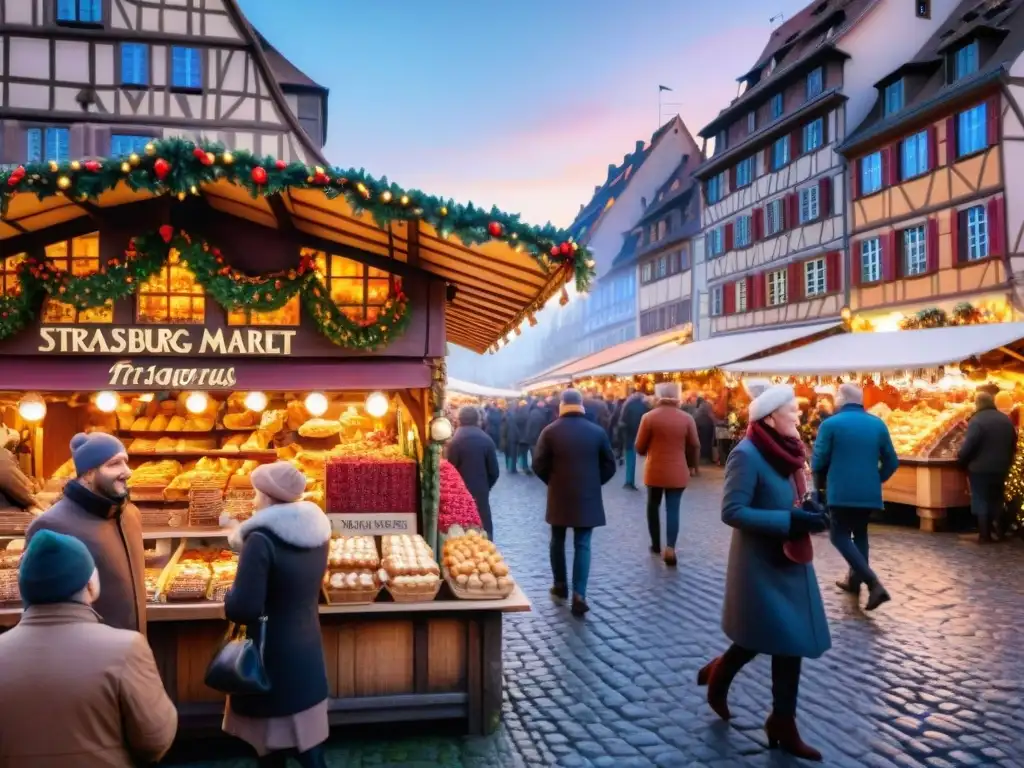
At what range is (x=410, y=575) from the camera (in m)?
5.73

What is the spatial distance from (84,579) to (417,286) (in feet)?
13.6

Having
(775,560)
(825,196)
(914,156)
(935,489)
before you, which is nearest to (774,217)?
(825,196)

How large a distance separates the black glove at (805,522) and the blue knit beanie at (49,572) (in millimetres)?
3324

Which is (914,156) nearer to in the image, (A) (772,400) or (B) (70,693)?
(A) (772,400)

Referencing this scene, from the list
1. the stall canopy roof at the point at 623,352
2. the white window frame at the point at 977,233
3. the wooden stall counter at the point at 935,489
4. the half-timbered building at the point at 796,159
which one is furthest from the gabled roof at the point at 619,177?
the wooden stall counter at the point at 935,489

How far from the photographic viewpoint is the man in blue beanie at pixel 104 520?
161 inches

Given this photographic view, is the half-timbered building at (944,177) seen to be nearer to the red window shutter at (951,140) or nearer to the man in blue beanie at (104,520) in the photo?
the red window shutter at (951,140)

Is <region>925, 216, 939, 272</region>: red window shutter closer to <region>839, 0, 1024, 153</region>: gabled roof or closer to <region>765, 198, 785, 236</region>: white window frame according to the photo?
<region>839, 0, 1024, 153</region>: gabled roof

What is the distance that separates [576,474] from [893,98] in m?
19.3

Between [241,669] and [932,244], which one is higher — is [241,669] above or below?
below

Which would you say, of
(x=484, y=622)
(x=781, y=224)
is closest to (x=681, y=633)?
(x=484, y=622)

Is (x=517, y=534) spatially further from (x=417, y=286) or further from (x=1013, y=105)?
(x=1013, y=105)

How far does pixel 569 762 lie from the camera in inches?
196

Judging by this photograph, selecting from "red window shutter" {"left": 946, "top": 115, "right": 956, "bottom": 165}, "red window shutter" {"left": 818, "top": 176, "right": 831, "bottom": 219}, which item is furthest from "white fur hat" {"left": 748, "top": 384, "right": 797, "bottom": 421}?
"red window shutter" {"left": 818, "top": 176, "right": 831, "bottom": 219}
